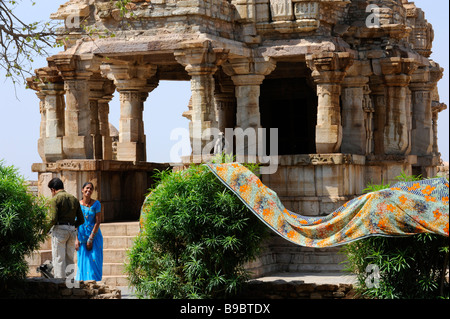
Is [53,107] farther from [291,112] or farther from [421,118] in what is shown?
[421,118]

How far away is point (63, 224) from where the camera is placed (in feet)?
53.3

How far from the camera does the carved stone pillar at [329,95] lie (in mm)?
20328

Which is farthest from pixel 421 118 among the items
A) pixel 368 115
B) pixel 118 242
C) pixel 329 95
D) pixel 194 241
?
pixel 194 241

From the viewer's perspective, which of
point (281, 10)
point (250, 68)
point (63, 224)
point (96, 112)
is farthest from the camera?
point (96, 112)

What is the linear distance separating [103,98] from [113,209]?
15.3 ft

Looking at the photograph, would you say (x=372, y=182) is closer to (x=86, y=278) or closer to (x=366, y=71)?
(x=366, y=71)

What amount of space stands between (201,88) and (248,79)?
1.80 meters

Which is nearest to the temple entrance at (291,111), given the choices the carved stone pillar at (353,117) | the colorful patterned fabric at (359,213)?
the carved stone pillar at (353,117)

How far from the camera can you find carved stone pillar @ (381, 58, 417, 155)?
2242 cm

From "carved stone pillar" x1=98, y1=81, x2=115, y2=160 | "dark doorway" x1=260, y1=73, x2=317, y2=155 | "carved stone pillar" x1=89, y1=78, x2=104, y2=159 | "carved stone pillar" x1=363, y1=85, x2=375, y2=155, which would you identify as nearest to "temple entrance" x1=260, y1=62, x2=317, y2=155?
"dark doorway" x1=260, y1=73, x2=317, y2=155

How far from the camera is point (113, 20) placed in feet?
66.7

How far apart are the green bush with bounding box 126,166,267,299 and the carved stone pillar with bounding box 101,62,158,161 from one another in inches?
324

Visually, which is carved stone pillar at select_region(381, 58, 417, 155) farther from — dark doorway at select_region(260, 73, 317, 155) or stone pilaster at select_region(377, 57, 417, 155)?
dark doorway at select_region(260, 73, 317, 155)
